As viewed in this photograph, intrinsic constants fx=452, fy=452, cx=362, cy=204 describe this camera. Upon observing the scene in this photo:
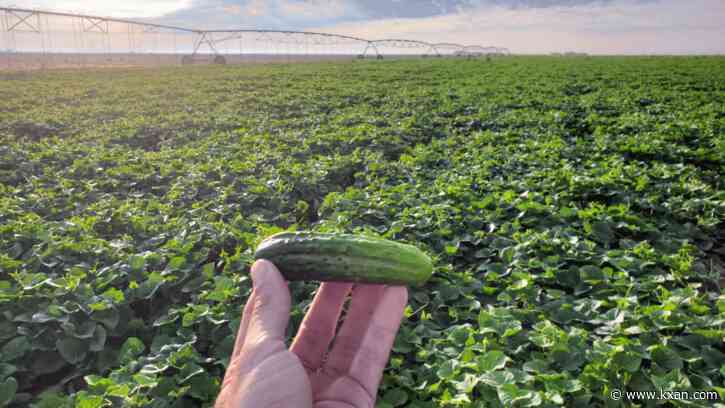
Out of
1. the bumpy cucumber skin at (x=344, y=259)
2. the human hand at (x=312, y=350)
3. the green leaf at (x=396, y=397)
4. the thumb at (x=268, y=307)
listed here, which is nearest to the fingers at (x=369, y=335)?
the human hand at (x=312, y=350)

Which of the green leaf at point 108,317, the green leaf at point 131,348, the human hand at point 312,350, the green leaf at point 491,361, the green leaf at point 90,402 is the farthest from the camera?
the green leaf at point 108,317

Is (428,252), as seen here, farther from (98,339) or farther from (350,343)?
(98,339)

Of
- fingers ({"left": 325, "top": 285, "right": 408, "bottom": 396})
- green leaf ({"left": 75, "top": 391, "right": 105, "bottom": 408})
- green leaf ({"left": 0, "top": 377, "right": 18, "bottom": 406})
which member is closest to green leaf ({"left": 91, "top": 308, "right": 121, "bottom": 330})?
green leaf ({"left": 0, "top": 377, "right": 18, "bottom": 406})

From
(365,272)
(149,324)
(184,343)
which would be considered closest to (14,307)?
(149,324)

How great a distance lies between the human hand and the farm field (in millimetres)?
493

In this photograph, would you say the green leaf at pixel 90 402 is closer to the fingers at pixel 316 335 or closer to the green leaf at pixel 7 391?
the green leaf at pixel 7 391

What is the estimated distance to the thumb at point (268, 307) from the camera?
218 cm

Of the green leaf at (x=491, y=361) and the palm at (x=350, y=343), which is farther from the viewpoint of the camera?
the green leaf at (x=491, y=361)

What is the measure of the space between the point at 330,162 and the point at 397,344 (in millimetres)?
5164

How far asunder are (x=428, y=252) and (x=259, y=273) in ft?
7.86

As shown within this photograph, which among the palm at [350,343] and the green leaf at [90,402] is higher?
the palm at [350,343]

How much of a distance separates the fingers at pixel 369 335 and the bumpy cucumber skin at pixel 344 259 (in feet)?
0.42

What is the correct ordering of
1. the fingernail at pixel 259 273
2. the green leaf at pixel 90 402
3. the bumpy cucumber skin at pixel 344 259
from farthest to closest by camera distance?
the bumpy cucumber skin at pixel 344 259 < the green leaf at pixel 90 402 < the fingernail at pixel 259 273

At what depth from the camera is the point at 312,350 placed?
2.89 meters
